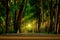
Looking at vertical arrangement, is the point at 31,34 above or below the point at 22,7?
below

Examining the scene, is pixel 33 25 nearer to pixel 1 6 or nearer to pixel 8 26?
pixel 8 26

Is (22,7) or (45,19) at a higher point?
(22,7)

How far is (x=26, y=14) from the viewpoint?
1.95 metres

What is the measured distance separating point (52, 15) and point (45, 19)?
104 mm

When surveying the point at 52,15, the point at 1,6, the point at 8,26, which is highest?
the point at 1,6

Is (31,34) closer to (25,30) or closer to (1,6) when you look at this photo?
(25,30)

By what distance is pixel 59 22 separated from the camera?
6.43 ft

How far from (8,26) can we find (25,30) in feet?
0.73

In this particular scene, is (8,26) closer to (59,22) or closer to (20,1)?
(20,1)

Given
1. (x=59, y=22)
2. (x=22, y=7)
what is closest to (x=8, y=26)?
(x=22, y=7)

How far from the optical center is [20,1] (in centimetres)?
196

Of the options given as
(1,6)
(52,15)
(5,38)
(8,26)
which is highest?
(1,6)

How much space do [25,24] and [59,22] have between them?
1.43ft

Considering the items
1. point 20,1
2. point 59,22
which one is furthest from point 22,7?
point 59,22
